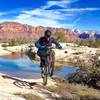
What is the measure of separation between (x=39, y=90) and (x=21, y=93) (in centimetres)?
164

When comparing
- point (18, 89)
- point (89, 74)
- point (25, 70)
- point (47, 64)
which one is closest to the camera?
point (18, 89)

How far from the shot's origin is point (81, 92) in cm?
1565

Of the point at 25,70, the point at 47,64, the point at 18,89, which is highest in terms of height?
the point at 47,64

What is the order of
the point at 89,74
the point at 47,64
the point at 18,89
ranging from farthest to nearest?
the point at 89,74 < the point at 47,64 < the point at 18,89

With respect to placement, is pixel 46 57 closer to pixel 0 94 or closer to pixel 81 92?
pixel 81 92

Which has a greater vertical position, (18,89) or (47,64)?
(47,64)

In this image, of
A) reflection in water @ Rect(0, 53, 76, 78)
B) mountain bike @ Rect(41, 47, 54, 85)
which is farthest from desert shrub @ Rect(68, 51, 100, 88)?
reflection in water @ Rect(0, 53, 76, 78)

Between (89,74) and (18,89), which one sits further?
(89,74)

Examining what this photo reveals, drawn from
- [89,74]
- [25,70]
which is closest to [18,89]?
[89,74]

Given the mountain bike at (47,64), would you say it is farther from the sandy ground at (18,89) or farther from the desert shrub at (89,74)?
the desert shrub at (89,74)

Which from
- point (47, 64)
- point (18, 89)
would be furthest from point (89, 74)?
point (18, 89)

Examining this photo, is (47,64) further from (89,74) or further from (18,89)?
(89,74)

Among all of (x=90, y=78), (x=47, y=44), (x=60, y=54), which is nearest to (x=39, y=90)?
(x=47, y=44)

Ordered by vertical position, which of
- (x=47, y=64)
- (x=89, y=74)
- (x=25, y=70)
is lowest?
(x=25, y=70)
